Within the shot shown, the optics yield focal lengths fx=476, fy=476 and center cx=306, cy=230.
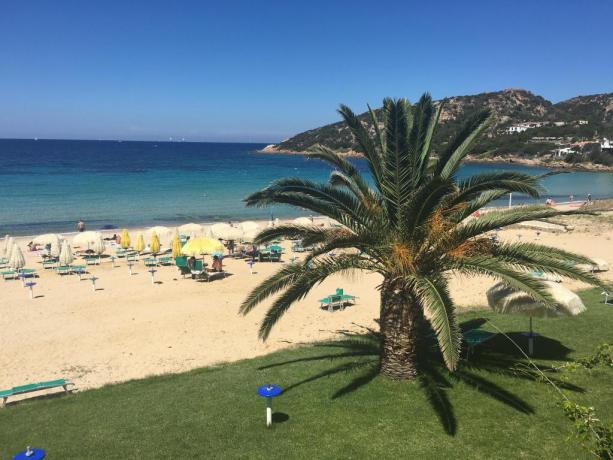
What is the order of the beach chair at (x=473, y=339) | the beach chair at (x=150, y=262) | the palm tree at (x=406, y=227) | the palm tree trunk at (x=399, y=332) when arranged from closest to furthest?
the palm tree at (x=406, y=227) → the palm tree trunk at (x=399, y=332) → the beach chair at (x=473, y=339) → the beach chair at (x=150, y=262)

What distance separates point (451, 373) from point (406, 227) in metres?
2.80

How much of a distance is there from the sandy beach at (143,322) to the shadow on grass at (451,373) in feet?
7.65

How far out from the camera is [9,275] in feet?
63.3

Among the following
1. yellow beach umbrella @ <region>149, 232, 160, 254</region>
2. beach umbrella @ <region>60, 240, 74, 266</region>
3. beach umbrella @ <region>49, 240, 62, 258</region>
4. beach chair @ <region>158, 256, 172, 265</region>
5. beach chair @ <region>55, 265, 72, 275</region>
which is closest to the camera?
beach chair @ <region>55, 265, 72, 275</region>

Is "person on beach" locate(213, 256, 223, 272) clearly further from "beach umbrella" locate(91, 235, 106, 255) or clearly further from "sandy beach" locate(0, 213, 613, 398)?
"beach umbrella" locate(91, 235, 106, 255)

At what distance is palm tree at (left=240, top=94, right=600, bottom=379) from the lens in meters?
6.78

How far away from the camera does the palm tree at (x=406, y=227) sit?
678 centimetres

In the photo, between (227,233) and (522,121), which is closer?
(227,233)

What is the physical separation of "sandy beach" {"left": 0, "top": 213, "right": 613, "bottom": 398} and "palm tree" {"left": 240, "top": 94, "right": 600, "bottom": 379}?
4424mm

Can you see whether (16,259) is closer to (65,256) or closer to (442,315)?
(65,256)

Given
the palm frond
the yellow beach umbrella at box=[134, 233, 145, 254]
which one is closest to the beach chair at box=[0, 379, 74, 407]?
the palm frond

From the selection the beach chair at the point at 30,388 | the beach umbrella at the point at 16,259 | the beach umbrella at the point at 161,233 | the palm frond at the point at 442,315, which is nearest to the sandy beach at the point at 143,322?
the beach chair at the point at 30,388

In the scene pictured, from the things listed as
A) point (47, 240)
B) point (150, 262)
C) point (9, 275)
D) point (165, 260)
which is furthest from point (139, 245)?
point (9, 275)

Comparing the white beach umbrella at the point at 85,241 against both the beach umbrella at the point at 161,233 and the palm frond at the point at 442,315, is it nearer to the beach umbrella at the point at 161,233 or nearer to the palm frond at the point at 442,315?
the beach umbrella at the point at 161,233
